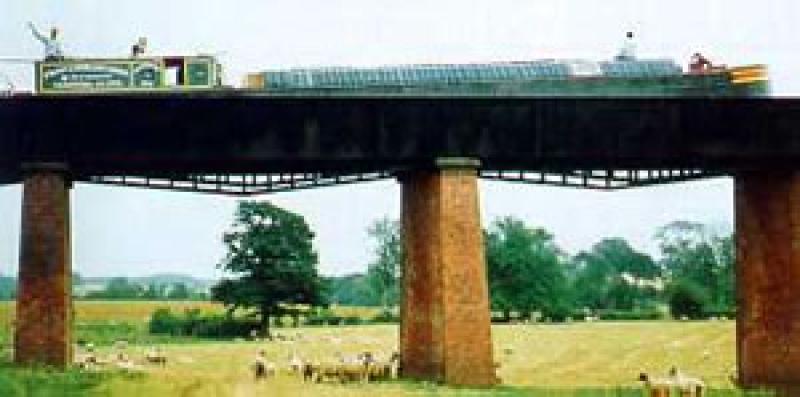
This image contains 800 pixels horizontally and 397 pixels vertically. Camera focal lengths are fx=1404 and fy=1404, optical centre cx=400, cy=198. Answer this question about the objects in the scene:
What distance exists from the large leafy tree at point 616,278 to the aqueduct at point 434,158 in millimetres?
79545

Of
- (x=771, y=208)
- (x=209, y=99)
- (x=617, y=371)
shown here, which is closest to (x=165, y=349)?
(x=617, y=371)

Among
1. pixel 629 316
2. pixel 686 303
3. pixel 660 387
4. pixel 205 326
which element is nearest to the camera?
pixel 660 387

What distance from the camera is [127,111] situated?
3544cm

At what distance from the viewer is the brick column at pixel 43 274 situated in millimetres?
34469

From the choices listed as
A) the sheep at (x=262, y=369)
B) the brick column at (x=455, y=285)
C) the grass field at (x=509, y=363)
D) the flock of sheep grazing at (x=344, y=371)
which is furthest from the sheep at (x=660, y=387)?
the sheep at (x=262, y=369)

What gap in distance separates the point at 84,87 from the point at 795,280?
18888 millimetres

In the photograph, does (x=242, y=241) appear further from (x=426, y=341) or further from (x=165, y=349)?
(x=426, y=341)

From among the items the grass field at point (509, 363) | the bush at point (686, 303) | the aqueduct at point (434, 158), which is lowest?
the grass field at point (509, 363)

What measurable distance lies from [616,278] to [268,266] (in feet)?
223

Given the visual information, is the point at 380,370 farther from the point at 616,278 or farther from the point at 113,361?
the point at 616,278

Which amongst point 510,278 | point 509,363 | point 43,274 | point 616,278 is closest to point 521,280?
point 510,278

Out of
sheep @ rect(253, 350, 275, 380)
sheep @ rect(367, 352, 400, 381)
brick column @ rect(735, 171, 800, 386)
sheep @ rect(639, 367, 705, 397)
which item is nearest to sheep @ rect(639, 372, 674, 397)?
sheep @ rect(639, 367, 705, 397)

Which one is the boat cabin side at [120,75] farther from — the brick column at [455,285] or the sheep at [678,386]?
the sheep at [678,386]

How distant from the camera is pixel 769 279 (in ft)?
120
